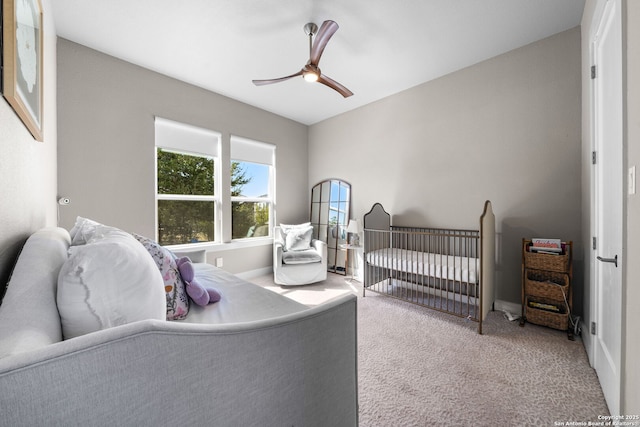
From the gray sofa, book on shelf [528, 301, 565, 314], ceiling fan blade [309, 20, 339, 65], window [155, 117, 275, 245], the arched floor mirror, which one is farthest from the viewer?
the arched floor mirror

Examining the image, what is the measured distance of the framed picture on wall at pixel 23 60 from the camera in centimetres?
78

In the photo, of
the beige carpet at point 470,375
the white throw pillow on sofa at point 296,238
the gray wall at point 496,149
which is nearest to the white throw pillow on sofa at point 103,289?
the beige carpet at point 470,375

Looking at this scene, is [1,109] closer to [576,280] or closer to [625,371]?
[625,371]

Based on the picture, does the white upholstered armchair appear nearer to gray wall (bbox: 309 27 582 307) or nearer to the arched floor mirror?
the arched floor mirror

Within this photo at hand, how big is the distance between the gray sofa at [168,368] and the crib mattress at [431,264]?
6.23 ft

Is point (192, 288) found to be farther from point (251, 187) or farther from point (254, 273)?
point (251, 187)

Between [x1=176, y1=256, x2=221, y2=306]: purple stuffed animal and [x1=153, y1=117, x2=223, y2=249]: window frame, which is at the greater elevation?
[x1=153, y1=117, x2=223, y2=249]: window frame

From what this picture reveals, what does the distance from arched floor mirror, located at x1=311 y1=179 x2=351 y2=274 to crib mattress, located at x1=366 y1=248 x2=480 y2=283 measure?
106 centimetres

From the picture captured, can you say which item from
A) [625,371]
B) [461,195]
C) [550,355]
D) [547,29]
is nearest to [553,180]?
[461,195]

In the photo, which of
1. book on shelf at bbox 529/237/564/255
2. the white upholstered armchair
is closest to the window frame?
the white upholstered armchair

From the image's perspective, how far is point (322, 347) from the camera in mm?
724

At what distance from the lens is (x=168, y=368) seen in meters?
0.51

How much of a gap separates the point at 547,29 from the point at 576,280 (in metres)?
2.27

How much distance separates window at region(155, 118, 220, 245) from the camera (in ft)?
9.97
